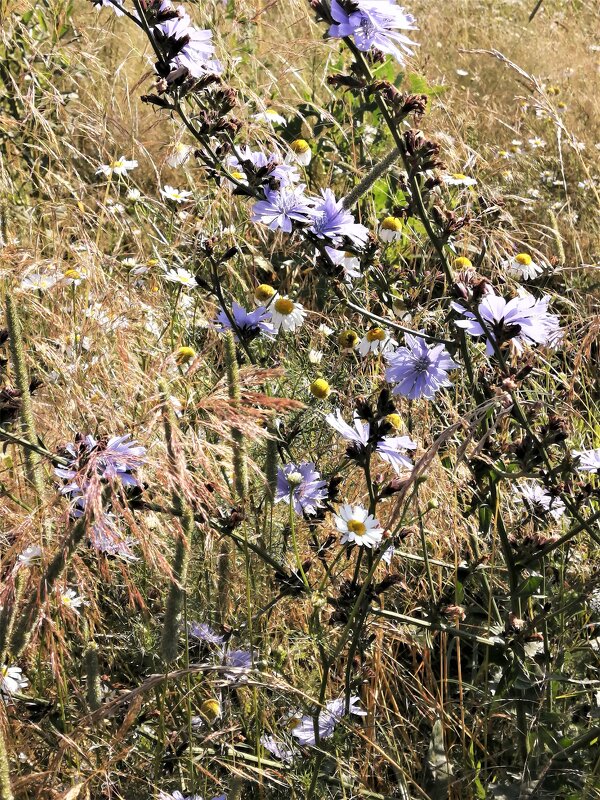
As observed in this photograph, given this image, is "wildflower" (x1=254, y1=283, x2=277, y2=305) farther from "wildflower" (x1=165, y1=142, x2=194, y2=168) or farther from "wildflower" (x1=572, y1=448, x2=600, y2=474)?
"wildflower" (x1=572, y1=448, x2=600, y2=474)

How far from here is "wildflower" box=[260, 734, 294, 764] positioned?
1.34m

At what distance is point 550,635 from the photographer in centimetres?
156

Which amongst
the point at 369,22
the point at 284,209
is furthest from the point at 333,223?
the point at 369,22

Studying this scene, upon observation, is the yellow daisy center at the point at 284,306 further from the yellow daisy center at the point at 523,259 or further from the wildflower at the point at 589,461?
the yellow daisy center at the point at 523,259

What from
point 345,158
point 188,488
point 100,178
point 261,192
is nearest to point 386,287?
point 261,192

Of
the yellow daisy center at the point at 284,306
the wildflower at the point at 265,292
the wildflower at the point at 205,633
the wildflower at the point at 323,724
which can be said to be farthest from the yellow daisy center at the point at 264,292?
the wildflower at the point at 323,724

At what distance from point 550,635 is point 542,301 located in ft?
2.09

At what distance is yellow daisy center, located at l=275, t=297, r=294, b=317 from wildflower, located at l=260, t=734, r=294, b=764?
689 mm

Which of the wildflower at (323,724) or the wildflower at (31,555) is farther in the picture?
the wildflower at (323,724)

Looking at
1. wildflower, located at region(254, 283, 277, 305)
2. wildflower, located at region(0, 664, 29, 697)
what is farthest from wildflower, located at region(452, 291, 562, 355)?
wildflower, located at region(0, 664, 29, 697)

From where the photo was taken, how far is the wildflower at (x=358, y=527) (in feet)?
3.94

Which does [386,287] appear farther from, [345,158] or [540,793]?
[345,158]

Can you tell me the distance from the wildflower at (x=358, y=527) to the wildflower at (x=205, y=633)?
286 mm

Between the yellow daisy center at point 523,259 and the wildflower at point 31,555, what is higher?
the yellow daisy center at point 523,259
